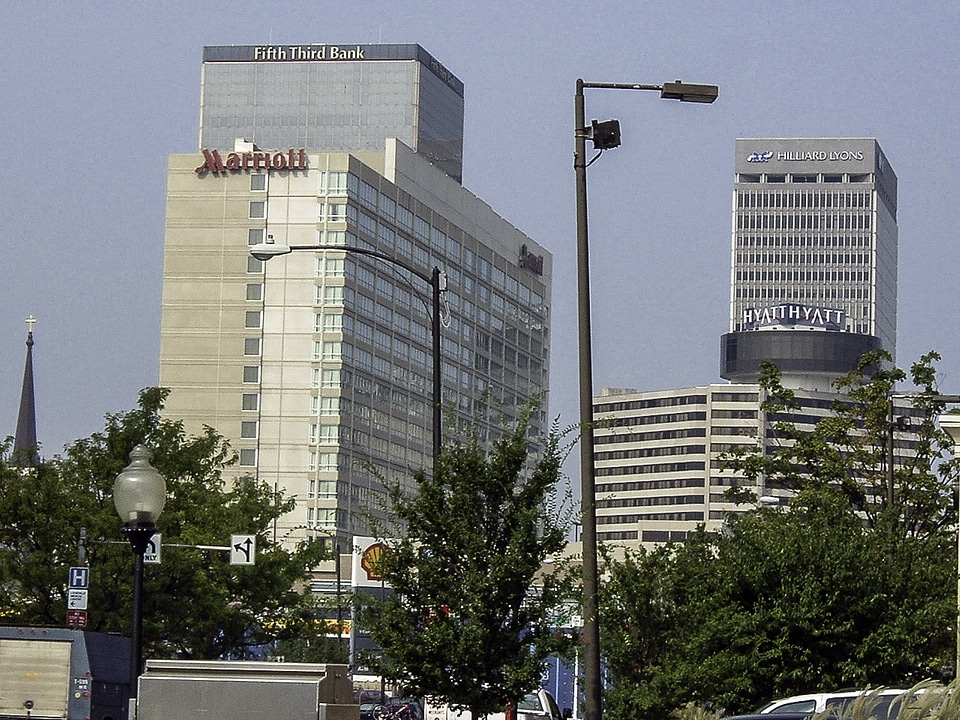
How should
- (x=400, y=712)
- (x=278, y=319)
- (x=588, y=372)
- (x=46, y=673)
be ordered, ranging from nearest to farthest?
(x=588, y=372) < (x=46, y=673) < (x=400, y=712) < (x=278, y=319)

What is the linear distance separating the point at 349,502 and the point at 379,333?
1750cm

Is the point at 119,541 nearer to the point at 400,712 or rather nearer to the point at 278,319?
the point at 400,712

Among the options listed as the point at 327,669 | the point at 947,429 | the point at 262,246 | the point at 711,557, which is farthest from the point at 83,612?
the point at 947,429

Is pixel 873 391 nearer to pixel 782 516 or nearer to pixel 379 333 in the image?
pixel 782 516

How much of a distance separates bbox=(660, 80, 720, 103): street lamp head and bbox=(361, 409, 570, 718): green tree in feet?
14.9

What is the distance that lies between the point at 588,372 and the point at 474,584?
3122 millimetres

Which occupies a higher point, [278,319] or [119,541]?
[278,319]

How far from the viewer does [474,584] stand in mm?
21312

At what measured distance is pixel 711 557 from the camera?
3566 centimetres

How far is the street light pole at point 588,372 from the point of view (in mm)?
21000

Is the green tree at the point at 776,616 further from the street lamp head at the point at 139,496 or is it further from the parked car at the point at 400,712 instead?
the parked car at the point at 400,712

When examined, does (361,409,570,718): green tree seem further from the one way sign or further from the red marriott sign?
the red marriott sign

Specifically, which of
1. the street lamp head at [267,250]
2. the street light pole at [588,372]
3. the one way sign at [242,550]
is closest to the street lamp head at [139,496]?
the street light pole at [588,372]

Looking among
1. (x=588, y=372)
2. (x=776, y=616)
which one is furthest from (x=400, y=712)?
(x=588, y=372)
